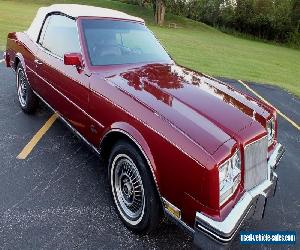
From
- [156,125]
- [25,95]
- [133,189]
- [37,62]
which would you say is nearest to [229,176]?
[156,125]

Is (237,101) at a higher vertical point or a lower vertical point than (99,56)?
lower

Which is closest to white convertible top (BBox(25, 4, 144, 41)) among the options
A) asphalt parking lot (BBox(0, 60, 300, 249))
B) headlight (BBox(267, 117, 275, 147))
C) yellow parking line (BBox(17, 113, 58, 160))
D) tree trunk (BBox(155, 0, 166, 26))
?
yellow parking line (BBox(17, 113, 58, 160))

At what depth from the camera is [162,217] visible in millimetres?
3258

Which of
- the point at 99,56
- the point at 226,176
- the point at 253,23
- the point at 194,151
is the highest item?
the point at 99,56

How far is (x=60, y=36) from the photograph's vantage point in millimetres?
4785

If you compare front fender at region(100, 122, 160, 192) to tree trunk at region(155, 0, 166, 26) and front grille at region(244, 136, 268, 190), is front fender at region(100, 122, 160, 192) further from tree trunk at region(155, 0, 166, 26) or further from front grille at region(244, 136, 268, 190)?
tree trunk at region(155, 0, 166, 26)

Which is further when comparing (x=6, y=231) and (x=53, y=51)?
(x=53, y=51)

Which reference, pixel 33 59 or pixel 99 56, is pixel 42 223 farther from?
pixel 33 59

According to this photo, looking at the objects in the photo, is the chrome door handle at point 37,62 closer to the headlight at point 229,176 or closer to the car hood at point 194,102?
the car hood at point 194,102

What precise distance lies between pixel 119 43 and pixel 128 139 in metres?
1.63

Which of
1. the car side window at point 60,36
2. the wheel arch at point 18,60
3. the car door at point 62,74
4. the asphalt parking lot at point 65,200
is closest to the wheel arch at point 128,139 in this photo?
the car door at point 62,74

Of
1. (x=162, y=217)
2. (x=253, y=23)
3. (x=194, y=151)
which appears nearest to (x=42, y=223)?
(x=162, y=217)

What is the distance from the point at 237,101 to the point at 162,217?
1.44 meters

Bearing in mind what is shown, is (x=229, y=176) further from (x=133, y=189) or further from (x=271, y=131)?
(x=271, y=131)
